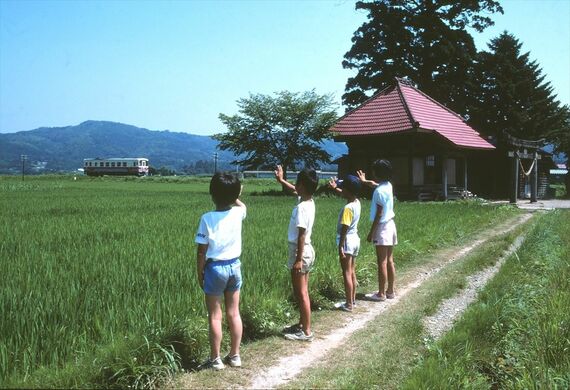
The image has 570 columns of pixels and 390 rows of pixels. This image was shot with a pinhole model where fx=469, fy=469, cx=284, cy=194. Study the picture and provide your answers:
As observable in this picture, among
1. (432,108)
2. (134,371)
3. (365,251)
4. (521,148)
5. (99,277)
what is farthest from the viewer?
(432,108)

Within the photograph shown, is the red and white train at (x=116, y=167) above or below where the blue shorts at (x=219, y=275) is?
above

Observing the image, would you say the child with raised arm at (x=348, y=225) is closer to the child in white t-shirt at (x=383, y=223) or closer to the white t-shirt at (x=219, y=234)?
the child in white t-shirt at (x=383, y=223)

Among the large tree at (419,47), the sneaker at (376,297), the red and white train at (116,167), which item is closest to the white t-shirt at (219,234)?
the sneaker at (376,297)

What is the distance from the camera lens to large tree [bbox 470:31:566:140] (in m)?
29.2

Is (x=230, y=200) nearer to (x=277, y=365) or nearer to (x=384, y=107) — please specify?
(x=277, y=365)

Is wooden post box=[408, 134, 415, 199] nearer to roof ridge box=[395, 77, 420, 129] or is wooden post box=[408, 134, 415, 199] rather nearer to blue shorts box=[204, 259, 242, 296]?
roof ridge box=[395, 77, 420, 129]

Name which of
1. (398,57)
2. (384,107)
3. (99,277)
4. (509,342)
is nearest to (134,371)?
(99,277)

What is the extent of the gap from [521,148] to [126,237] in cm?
2037

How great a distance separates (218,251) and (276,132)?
74.3 feet

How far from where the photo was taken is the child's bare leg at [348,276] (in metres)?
4.84

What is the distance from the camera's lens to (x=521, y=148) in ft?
73.5

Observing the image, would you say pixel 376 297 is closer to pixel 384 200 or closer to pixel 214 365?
pixel 384 200

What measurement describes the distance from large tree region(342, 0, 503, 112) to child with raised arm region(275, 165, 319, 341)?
1066 inches

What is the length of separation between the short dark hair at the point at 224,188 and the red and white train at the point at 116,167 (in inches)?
2485
